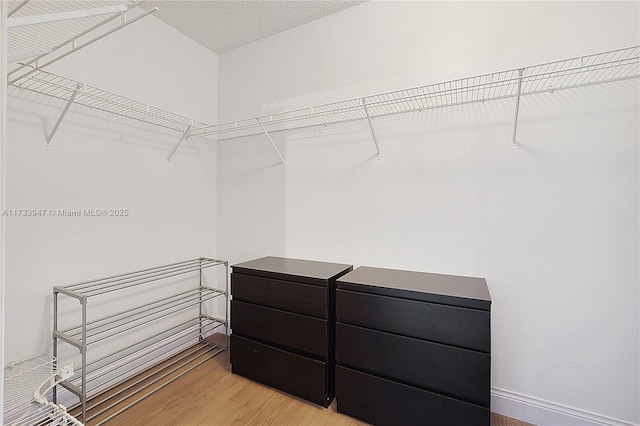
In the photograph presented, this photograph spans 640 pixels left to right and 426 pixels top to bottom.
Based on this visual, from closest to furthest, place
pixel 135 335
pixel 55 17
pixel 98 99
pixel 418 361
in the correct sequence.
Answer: pixel 55 17
pixel 418 361
pixel 98 99
pixel 135 335

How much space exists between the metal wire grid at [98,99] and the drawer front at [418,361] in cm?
185

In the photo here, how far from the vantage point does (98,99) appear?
67.7 inches

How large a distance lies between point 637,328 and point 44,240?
2.93 m

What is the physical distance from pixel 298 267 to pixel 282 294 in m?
0.22

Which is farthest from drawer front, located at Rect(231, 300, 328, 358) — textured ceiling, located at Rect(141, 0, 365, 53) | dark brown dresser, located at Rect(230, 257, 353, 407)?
textured ceiling, located at Rect(141, 0, 365, 53)

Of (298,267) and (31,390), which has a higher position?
(298,267)

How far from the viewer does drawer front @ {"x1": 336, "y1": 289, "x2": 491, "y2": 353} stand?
1297mm

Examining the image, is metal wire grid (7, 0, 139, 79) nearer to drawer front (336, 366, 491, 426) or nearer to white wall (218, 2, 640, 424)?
A: white wall (218, 2, 640, 424)

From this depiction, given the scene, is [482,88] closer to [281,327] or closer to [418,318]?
[418,318]

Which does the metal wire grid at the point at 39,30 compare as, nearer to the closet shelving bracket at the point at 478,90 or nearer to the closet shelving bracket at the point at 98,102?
the closet shelving bracket at the point at 98,102

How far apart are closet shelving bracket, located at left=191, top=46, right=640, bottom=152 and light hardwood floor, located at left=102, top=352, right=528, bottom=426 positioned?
62.3 inches

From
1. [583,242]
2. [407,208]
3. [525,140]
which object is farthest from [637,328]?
[407,208]

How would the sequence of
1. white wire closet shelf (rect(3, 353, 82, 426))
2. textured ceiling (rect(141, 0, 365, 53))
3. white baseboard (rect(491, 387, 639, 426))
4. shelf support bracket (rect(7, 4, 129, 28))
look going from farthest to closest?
textured ceiling (rect(141, 0, 365, 53)) → white baseboard (rect(491, 387, 639, 426)) → white wire closet shelf (rect(3, 353, 82, 426)) → shelf support bracket (rect(7, 4, 129, 28))

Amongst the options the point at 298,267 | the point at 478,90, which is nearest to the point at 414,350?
the point at 298,267
